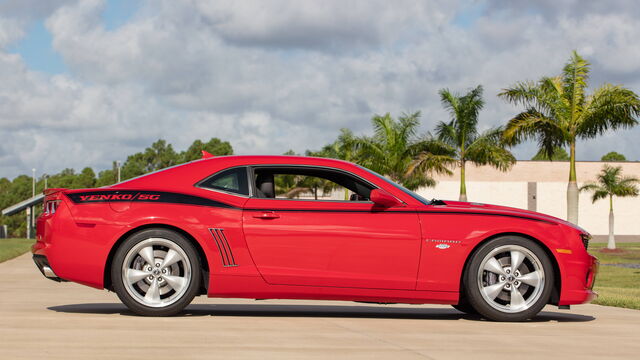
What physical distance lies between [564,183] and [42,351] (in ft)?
248

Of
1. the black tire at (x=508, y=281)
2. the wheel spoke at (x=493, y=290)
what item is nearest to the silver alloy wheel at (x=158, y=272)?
the black tire at (x=508, y=281)

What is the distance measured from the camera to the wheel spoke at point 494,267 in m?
7.76

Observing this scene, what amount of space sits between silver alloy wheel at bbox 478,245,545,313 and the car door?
69cm

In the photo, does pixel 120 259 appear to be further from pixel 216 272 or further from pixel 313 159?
pixel 313 159

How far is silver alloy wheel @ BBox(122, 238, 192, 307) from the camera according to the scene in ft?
25.0

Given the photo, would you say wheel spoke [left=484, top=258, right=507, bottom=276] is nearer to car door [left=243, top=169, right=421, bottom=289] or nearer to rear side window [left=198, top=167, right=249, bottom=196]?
car door [left=243, top=169, right=421, bottom=289]

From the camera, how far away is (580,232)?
8125 mm

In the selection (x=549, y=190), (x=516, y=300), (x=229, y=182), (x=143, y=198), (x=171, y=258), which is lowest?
(x=516, y=300)

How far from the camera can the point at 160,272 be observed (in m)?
7.64

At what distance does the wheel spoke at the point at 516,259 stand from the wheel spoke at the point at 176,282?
288 centimetres

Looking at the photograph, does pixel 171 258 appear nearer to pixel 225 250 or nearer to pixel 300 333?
pixel 225 250

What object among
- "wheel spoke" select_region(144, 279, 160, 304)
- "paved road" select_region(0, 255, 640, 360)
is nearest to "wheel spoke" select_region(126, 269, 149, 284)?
"wheel spoke" select_region(144, 279, 160, 304)

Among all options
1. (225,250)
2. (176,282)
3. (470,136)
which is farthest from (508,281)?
(470,136)

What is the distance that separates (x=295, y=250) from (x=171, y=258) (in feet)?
3.52
